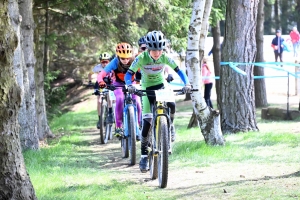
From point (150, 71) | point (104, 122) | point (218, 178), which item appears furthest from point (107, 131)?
point (218, 178)

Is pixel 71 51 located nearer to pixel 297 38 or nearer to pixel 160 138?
pixel 297 38

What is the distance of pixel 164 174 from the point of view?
818 cm

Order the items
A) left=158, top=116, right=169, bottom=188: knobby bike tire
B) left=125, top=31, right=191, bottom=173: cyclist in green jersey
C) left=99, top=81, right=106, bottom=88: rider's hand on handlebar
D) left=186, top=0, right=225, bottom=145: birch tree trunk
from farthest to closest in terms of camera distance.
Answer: left=186, top=0, right=225, bottom=145: birch tree trunk, left=99, top=81, right=106, bottom=88: rider's hand on handlebar, left=125, top=31, right=191, bottom=173: cyclist in green jersey, left=158, top=116, right=169, bottom=188: knobby bike tire

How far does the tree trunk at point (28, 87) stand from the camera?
12.5 meters

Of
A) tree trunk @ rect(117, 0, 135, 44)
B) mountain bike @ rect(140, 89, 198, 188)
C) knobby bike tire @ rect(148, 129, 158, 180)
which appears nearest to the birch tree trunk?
knobby bike tire @ rect(148, 129, 158, 180)

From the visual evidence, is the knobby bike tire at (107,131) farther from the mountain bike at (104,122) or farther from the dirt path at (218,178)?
the dirt path at (218,178)

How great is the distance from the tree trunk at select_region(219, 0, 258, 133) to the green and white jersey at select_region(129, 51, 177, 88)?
431 centimetres

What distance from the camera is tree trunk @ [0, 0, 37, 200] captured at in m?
6.04

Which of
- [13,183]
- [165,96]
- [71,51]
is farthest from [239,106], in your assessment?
[71,51]

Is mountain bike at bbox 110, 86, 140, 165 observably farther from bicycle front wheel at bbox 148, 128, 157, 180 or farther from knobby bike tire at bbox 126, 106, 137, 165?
bicycle front wheel at bbox 148, 128, 157, 180

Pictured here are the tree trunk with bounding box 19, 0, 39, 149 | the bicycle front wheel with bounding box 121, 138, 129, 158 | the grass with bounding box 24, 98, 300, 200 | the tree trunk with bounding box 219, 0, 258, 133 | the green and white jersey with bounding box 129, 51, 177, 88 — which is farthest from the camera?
the tree trunk with bounding box 219, 0, 258, 133

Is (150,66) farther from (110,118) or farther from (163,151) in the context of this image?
(110,118)

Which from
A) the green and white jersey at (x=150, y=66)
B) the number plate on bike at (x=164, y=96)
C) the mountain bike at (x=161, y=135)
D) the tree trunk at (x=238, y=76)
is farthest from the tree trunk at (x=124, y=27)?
the number plate on bike at (x=164, y=96)

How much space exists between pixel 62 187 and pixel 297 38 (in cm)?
2644
